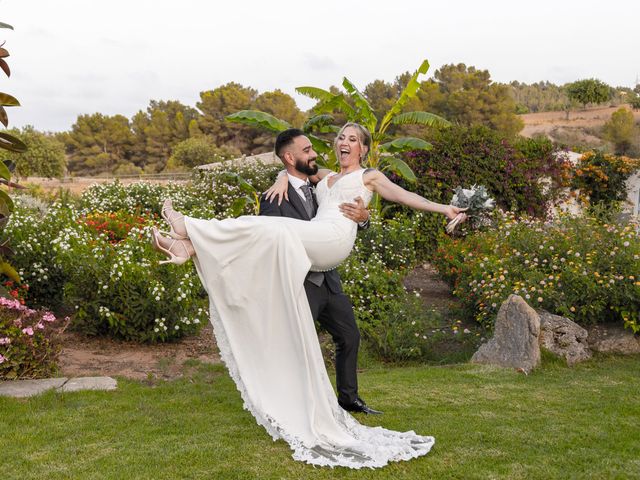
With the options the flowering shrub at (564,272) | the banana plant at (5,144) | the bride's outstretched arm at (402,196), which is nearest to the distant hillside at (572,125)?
the flowering shrub at (564,272)

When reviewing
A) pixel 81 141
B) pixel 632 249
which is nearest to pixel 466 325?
pixel 632 249

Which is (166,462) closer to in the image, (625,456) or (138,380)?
(138,380)

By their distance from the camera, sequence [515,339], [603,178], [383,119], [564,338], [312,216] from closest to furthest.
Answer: [312,216]
[515,339]
[564,338]
[383,119]
[603,178]

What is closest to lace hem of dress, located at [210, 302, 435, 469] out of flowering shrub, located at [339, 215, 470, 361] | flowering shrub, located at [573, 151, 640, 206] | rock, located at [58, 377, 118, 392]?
rock, located at [58, 377, 118, 392]

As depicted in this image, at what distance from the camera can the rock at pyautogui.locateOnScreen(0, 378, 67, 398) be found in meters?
5.68

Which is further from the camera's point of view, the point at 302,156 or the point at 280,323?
the point at 302,156

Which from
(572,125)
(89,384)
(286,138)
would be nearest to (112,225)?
(89,384)

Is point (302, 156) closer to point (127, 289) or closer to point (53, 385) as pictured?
point (53, 385)

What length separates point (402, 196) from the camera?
459 centimetres

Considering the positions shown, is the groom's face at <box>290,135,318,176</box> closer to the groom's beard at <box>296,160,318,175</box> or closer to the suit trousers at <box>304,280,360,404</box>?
the groom's beard at <box>296,160,318,175</box>

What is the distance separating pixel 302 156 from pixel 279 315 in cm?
120

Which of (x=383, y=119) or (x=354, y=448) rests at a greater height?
(x=383, y=119)

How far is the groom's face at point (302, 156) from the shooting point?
485 centimetres

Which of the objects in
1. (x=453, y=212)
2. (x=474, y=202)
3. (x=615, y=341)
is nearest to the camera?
(x=453, y=212)
